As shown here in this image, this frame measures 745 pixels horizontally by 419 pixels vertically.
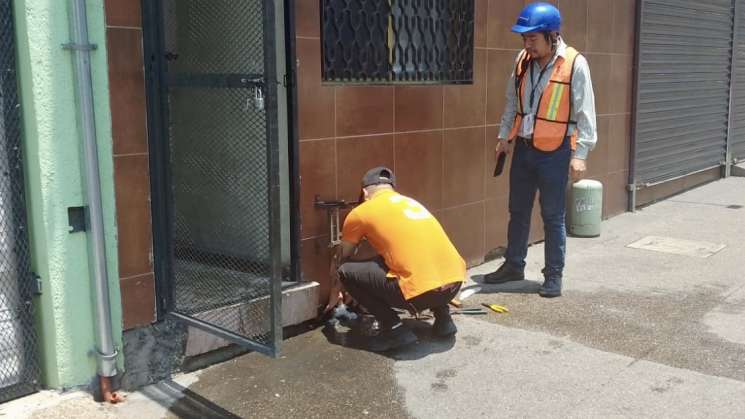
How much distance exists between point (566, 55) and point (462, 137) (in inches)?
40.8

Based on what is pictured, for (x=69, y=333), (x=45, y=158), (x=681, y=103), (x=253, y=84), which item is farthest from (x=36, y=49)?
(x=681, y=103)

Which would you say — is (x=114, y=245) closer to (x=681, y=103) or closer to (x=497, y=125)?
(x=497, y=125)

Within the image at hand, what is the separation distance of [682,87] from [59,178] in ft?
26.6

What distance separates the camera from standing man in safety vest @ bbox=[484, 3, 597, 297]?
5152mm

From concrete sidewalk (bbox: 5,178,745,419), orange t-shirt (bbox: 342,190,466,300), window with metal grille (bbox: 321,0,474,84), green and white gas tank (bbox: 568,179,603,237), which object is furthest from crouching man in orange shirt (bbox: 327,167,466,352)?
green and white gas tank (bbox: 568,179,603,237)

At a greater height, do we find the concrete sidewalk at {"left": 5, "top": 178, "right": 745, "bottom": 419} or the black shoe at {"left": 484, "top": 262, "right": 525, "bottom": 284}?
the black shoe at {"left": 484, "top": 262, "right": 525, "bottom": 284}

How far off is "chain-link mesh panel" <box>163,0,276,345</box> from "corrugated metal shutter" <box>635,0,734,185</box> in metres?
5.62

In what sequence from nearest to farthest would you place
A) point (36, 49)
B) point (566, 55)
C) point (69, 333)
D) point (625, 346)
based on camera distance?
point (36, 49)
point (69, 333)
point (625, 346)
point (566, 55)

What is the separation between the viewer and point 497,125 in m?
6.27

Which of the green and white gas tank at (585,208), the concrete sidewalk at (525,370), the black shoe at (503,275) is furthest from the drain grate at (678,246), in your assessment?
the black shoe at (503,275)

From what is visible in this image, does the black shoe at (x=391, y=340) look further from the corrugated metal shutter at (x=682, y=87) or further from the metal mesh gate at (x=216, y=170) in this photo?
the corrugated metal shutter at (x=682, y=87)

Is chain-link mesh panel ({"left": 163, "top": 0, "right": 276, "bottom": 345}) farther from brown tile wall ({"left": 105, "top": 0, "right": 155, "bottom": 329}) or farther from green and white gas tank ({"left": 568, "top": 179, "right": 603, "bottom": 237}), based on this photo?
green and white gas tank ({"left": 568, "top": 179, "right": 603, "bottom": 237})

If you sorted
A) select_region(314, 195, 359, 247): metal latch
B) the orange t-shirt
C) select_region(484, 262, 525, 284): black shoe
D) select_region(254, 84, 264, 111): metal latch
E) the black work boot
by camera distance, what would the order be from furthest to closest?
select_region(484, 262, 525, 284): black shoe → select_region(314, 195, 359, 247): metal latch → the black work boot → the orange t-shirt → select_region(254, 84, 264, 111): metal latch

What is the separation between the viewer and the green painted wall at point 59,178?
3.34 m
